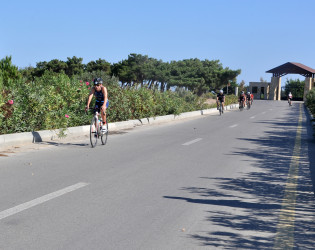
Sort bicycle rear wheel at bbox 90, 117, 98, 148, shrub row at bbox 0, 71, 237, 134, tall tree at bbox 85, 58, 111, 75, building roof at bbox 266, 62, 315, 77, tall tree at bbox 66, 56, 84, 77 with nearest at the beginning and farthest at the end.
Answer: bicycle rear wheel at bbox 90, 117, 98, 148 → shrub row at bbox 0, 71, 237, 134 → tall tree at bbox 66, 56, 84, 77 → tall tree at bbox 85, 58, 111, 75 → building roof at bbox 266, 62, 315, 77

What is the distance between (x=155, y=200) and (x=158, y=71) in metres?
60.2

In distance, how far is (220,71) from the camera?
7025 cm

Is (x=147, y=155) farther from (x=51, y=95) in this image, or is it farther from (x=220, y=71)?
(x=220, y=71)

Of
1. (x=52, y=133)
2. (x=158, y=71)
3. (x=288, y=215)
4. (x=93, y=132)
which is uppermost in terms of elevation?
(x=158, y=71)

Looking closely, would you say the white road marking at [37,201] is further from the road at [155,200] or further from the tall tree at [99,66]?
the tall tree at [99,66]

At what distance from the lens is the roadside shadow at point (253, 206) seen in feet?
14.4

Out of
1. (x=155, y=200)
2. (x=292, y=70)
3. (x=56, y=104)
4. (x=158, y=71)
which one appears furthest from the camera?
(x=292, y=70)

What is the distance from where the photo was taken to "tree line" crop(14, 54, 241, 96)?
219 ft

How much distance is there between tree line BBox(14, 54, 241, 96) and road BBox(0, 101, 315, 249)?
56386 mm

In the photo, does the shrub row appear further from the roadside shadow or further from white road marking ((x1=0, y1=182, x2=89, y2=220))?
the roadside shadow

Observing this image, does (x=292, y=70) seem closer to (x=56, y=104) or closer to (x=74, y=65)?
(x=74, y=65)

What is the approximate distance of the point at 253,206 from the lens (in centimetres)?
572

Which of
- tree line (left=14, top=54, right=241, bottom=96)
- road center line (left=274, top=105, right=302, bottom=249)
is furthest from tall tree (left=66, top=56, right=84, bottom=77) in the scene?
road center line (left=274, top=105, right=302, bottom=249)

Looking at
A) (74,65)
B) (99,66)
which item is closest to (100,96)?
(74,65)
